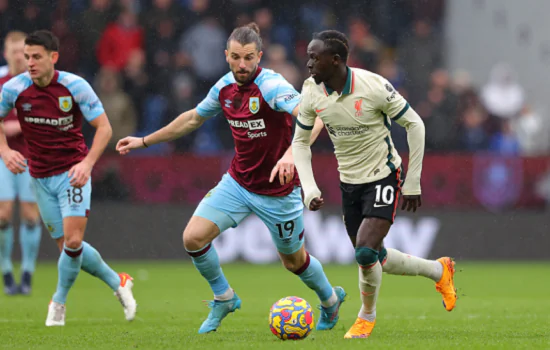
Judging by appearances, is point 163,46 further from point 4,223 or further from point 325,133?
point 4,223

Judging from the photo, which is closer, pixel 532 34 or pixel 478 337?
pixel 478 337

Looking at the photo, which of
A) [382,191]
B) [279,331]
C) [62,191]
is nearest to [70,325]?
[62,191]

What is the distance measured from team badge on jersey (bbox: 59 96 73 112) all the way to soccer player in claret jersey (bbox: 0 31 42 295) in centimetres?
276

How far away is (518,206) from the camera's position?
16531 millimetres

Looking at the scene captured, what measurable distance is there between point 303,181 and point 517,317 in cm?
276

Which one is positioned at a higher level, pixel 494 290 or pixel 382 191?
pixel 382 191

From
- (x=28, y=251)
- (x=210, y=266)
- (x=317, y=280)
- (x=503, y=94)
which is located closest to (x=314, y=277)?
(x=317, y=280)

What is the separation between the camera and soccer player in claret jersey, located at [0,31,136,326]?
28.6 feet

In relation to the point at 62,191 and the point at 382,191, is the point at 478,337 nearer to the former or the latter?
the point at 382,191

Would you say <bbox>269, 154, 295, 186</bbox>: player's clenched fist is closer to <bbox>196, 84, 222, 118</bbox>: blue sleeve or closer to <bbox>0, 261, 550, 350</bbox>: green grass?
<bbox>196, 84, 222, 118</bbox>: blue sleeve

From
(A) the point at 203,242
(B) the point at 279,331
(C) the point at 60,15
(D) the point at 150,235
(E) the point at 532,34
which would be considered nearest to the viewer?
(B) the point at 279,331

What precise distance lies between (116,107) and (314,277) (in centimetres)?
930

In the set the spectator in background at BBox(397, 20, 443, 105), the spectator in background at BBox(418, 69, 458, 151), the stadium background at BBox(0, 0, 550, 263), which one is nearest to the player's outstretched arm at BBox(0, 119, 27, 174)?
the stadium background at BBox(0, 0, 550, 263)

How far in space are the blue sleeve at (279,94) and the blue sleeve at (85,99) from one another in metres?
1.75
